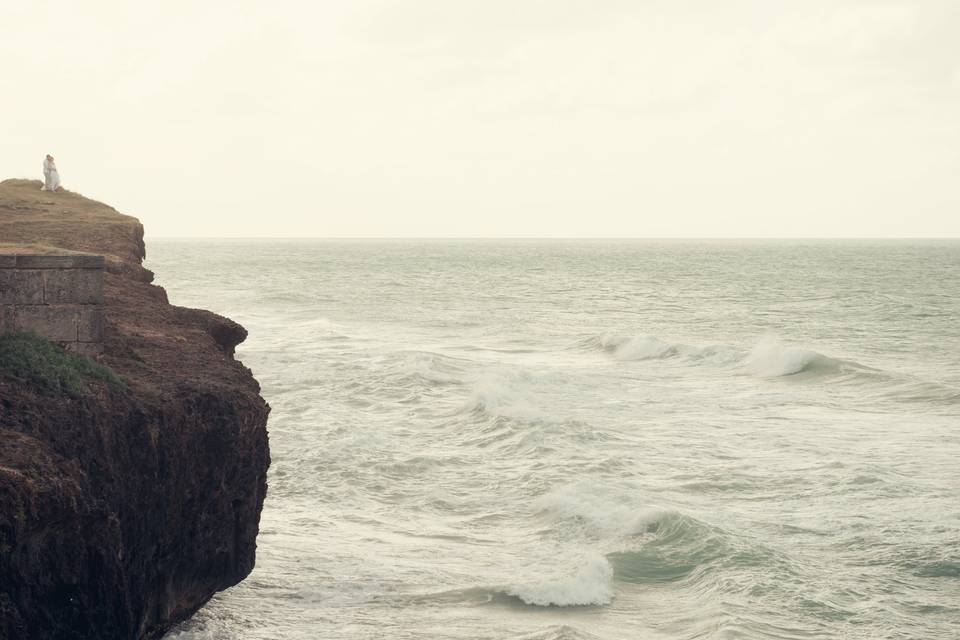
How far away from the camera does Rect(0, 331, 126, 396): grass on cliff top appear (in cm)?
980

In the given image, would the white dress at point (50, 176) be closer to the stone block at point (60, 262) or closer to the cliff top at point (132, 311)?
the cliff top at point (132, 311)

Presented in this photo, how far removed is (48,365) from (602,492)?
937cm

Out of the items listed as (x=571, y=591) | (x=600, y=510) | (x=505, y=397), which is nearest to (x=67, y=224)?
(x=600, y=510)

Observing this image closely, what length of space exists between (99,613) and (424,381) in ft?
67.4

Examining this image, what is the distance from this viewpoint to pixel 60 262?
11211 millimetres

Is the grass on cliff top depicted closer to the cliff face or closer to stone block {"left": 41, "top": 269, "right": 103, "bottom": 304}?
the cliff face

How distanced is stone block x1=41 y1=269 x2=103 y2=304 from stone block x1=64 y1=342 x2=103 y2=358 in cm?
41

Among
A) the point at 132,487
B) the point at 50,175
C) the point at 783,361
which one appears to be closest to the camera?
the point at 132,487

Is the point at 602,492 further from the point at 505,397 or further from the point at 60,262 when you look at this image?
the point at 60,262

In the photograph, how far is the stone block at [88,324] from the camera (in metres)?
11.2

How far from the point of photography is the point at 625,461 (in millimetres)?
19844

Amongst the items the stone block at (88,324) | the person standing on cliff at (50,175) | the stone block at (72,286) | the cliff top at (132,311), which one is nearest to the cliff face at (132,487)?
the cliff top at (132,311)

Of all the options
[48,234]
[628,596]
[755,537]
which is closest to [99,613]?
[628,596]

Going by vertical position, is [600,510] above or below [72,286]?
below
